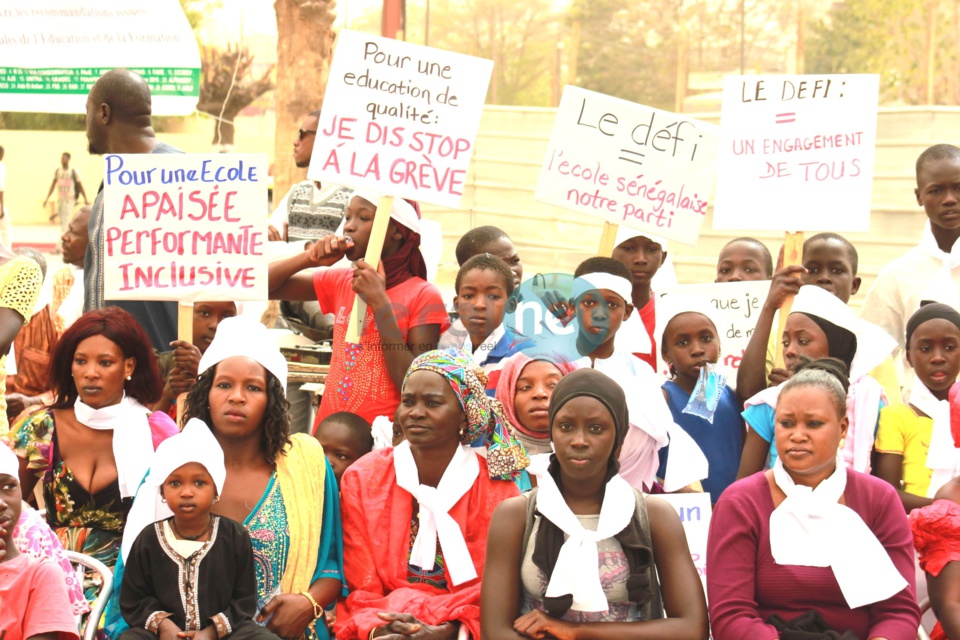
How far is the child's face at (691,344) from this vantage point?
17.9 feet

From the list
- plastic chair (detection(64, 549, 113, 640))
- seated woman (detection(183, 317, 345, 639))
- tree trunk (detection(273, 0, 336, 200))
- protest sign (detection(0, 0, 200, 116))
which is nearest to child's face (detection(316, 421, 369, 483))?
seated woman (detection(183, 317, 345, 639))

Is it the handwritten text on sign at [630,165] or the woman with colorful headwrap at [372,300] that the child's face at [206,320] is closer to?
the woman with colorful headwrap at [372,300]

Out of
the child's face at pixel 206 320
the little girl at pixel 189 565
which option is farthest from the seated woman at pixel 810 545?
the child's face at pixel 206 320

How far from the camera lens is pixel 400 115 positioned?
5.92 meters

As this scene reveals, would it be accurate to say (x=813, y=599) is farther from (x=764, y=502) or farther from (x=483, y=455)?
(x=483, y=455)

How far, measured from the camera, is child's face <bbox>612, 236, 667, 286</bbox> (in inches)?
266

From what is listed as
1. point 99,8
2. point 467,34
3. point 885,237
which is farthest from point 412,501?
point 467,34

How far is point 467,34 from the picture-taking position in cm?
3033

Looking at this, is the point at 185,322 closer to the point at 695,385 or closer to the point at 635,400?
the point at 635,400

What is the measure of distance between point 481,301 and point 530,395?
2.62 ft

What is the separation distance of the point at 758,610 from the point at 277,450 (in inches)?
71.5

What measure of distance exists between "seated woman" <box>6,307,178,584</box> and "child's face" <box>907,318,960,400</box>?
313 cm

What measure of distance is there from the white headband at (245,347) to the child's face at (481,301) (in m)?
1.18

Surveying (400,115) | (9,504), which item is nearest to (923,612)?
(400,115)
